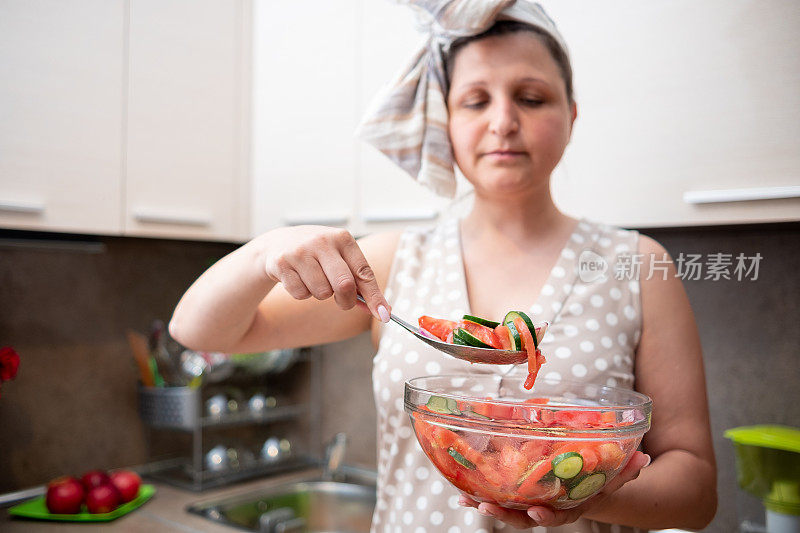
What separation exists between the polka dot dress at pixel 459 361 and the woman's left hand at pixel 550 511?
21 cm

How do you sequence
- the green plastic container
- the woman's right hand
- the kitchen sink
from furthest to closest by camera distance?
the kitchen sink, the green plastic container, the woman's right hand

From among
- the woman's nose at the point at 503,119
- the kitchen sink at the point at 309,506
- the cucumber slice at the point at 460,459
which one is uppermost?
the woman's nose at the point at 503,119

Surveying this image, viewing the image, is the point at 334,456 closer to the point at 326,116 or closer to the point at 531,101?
the point at 326,116

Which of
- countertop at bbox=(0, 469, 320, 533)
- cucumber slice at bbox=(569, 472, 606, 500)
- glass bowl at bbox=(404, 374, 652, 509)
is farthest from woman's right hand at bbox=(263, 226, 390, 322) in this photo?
countertop at bbox=(0, 469, 320, 533)

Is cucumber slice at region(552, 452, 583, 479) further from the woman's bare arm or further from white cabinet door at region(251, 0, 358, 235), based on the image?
white cabinet door at region(251, 0, 358, 235)

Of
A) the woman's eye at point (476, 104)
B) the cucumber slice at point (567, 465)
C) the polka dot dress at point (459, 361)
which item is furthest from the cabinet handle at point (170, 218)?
the cucumber slice at point (567, 465)

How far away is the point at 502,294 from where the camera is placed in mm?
912

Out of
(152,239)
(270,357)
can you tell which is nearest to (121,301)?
(152,239)

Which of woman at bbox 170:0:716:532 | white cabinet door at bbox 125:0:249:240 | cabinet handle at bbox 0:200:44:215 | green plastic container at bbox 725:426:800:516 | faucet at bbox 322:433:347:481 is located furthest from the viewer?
faucet at bbox 322:433:347:481

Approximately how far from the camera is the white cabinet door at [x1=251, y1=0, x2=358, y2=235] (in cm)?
151

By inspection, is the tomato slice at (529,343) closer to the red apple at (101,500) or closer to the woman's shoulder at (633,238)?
the woman's shoulder at (633,238)

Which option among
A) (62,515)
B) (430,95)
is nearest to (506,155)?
(430,95)

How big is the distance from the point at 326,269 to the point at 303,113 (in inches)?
40.1

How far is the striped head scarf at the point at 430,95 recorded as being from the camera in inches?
34.3
